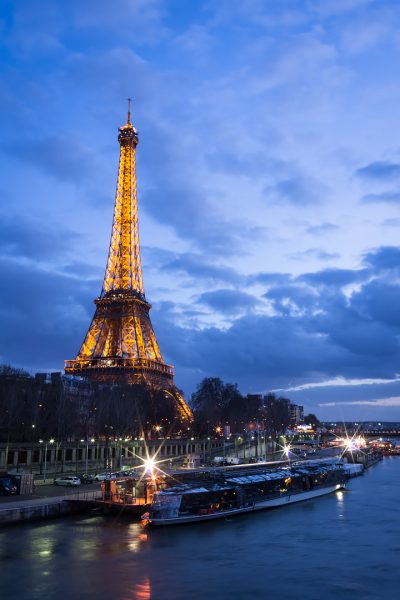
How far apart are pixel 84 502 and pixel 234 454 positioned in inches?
2482

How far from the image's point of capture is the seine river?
81.6 feet

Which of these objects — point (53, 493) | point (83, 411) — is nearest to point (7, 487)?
point (53, 493)

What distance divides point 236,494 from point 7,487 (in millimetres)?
16762

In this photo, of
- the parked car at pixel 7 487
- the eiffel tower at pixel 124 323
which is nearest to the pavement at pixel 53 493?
the parked car at pixel 7 487

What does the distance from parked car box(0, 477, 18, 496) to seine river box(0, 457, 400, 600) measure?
18.8 feet

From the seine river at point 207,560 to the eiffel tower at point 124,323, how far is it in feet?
193

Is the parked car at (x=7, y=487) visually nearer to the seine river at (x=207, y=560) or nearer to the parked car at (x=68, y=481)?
the seine river at (x=207, y=560)

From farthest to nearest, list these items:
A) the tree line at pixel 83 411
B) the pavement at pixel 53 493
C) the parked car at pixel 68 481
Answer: the tree line at pixel 83 411 < the parked car at pixel 68 481 < the pavement at pixel 53 493

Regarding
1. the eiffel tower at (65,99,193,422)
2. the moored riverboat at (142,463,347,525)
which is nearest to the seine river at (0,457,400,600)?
the moored riverboat at (142,463,347,525)

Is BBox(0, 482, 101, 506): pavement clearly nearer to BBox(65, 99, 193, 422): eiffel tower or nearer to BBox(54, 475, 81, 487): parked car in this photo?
BBox(54, 475, 81, 487): parked car

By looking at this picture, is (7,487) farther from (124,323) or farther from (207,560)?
(124,323)

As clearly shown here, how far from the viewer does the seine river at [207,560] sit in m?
24.9

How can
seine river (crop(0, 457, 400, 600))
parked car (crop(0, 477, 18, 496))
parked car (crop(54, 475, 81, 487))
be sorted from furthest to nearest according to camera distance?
parked car (crop(54, 475, 81, 487))
parked car (crop(0, 477, 18, 496))
seine river (crop(0, 457, 400, 600))

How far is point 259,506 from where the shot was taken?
4703 centimetres
